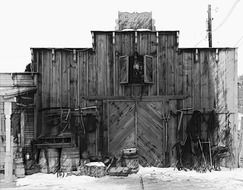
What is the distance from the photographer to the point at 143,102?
15.0 metres

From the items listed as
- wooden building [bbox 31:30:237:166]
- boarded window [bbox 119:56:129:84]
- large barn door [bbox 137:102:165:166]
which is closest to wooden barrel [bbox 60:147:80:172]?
wooden building [bbox 31:30:237:166]

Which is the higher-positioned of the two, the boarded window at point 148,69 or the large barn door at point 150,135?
the boarded window at point 148,69

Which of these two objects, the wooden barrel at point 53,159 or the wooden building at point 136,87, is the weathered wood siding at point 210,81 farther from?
the wooden barrel at point 53,159

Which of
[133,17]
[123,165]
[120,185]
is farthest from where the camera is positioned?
[133,17]

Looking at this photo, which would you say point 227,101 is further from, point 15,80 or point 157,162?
point 15,80

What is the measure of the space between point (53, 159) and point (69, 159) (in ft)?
2.30

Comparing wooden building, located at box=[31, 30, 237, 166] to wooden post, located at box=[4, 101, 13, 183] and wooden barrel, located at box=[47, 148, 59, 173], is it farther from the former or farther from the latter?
wooden post, located at box=[4, 101, 13, 183]

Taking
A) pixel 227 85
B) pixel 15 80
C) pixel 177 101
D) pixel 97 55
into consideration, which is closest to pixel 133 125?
pixel 177 101

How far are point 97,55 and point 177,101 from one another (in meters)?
4.32

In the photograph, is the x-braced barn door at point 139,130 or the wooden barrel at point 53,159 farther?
the x-braced barn door at point 139,130

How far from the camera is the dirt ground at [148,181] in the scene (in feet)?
36.7

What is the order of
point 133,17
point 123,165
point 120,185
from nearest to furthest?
point 120,185
point 123,165
point 133,17

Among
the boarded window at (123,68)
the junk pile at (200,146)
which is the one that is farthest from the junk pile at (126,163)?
the boarded window at (123,68)

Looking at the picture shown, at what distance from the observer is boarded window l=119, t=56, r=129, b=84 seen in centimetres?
1482
